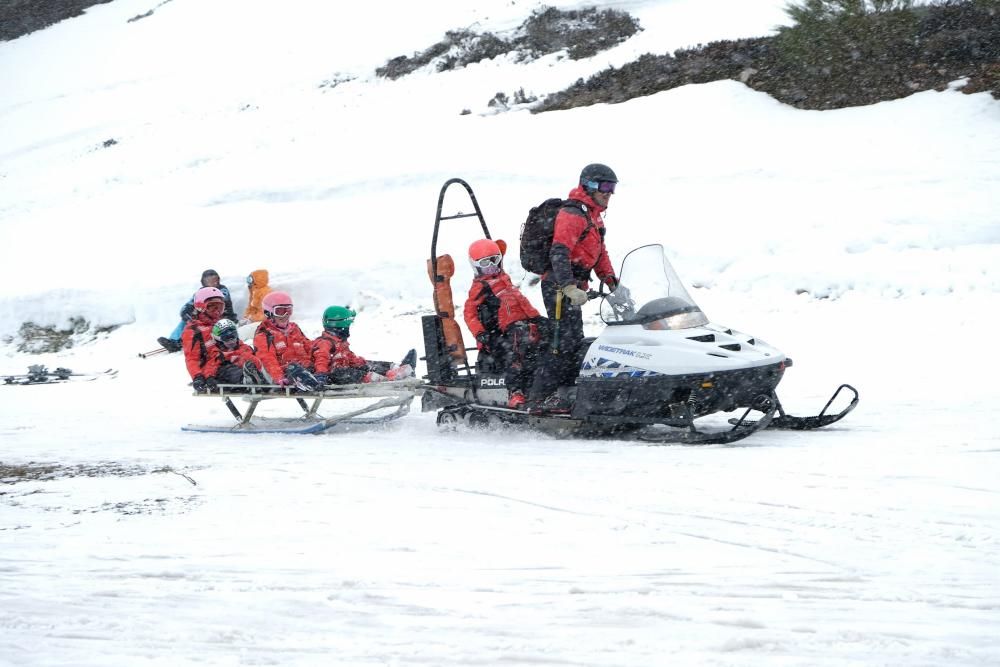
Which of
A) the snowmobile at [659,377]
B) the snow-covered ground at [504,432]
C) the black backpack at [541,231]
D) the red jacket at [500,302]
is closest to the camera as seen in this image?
the snow-covered ground at [504,432]

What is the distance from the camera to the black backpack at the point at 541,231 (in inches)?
272

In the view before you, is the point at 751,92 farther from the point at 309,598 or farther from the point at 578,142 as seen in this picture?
the point at 309,598

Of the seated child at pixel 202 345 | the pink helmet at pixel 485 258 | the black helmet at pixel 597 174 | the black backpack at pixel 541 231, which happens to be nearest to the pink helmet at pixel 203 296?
the seated child at pixel 202 345

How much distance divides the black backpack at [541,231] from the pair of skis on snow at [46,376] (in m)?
7.33

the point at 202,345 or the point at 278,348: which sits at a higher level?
the point at 202,345

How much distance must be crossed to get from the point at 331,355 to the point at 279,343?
0.45 meters

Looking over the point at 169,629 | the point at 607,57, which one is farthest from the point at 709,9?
the point at 169,629

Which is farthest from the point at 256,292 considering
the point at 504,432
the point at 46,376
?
the point at 504,432

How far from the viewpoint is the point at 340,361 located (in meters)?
8.34

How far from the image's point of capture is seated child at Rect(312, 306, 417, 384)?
8242 millimetres

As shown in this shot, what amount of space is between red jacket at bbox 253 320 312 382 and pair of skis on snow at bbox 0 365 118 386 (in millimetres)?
4828

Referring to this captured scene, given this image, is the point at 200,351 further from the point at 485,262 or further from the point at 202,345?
the point at 485,262

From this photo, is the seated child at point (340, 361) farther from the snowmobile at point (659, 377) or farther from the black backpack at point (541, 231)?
the black backpack at point (541, 231)

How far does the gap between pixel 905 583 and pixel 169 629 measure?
2442 millimetres
